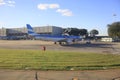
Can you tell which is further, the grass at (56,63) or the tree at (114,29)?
the tree at (114,29)

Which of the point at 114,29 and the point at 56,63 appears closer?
the point at 56,63

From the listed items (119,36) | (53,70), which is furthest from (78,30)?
(53,70)

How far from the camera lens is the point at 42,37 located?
7875 centimetres

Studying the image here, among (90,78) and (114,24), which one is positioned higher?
(114,24)

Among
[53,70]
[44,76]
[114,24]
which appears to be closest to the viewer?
[44,76]

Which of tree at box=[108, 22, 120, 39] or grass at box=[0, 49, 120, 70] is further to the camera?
tree at box=[108, 22, 120, 39]

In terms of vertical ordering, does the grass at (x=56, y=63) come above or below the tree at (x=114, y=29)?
below

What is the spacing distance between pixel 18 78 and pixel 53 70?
4.46m

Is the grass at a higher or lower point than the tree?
lower

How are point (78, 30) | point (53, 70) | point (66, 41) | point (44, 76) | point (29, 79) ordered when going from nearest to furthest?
point (29, 79) → point (44, 76) → point (53, 70) → point (66, 41) → point (78, 30)

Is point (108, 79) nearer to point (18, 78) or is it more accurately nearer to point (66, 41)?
point (18, 78)

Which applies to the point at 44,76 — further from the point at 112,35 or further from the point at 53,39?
the point at 112,35

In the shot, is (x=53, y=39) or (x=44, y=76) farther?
(x=53, y=39)

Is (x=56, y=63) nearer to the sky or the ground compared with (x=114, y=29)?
nearer to the ground
